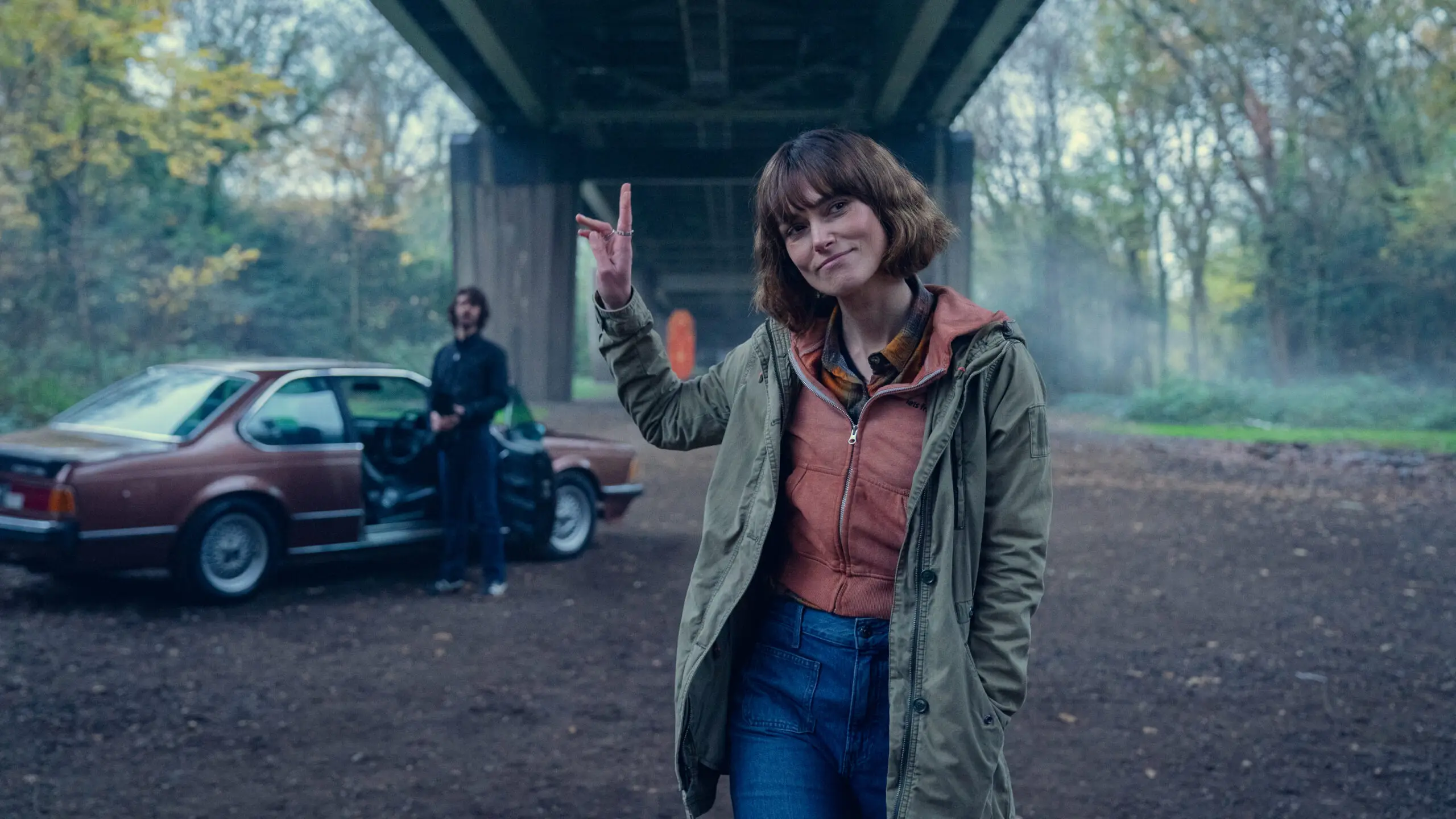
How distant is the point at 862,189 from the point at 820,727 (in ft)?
3.23

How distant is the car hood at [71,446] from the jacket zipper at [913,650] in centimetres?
634

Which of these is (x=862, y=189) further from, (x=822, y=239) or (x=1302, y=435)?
(x=1302, y=435)

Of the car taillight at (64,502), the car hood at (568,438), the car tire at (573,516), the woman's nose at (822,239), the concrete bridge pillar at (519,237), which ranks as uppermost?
the concrete bridge pillar at (519,237)

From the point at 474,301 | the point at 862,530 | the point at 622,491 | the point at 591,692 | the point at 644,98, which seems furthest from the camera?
the point at 644,98

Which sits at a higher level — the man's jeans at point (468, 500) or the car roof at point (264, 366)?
the car roof at point (264, 366)

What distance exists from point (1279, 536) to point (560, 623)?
716cm

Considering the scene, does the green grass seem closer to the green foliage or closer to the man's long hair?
the green foliage

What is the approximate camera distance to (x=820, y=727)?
2.29 metres

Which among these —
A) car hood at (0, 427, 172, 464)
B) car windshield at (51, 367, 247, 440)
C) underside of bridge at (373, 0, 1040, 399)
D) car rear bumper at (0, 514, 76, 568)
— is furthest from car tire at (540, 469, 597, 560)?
car rear bumper at (0, 514, 76, 568)

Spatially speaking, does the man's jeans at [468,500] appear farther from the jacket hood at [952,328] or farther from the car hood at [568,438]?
the jacket hood at [952,328]

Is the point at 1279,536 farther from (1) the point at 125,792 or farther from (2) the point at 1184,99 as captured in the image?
(2) the point at 1184,99

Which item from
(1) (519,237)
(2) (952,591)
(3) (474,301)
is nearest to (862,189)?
(2) (952,591)

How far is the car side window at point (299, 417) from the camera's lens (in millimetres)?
8062

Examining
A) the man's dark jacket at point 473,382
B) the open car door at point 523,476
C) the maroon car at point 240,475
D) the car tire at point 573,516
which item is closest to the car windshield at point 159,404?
the maroon car at point 240,475
